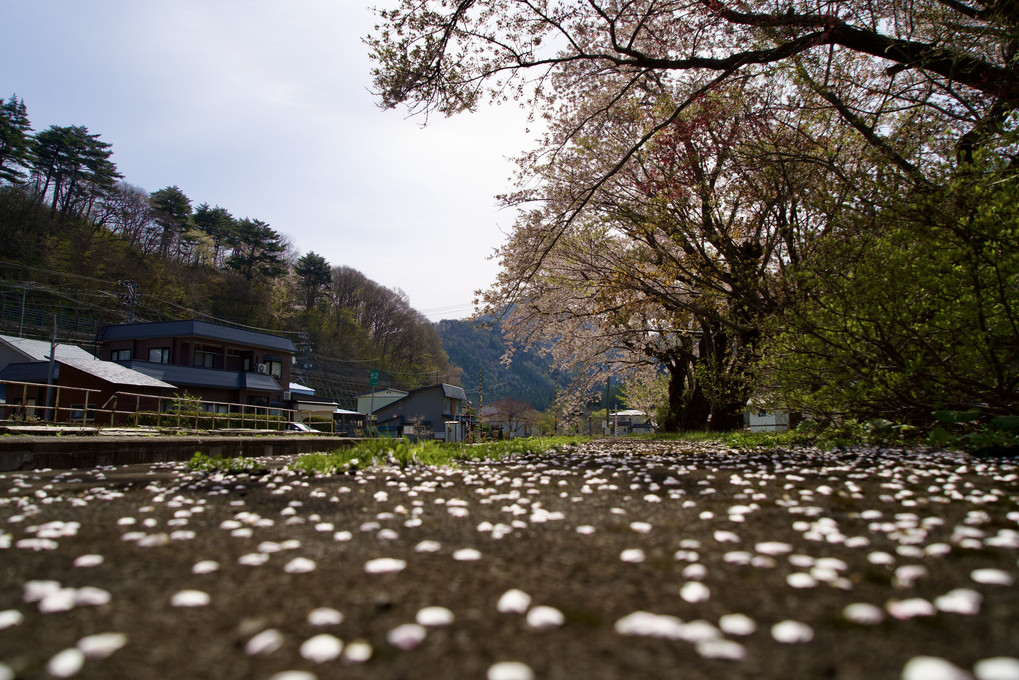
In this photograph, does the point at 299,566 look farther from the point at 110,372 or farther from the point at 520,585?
the point at 110,372

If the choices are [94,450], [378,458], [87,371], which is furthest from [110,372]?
[378,458]

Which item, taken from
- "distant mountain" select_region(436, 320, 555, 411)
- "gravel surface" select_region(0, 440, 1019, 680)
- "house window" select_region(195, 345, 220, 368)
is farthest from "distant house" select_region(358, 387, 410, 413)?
"gravel surface" select_region(0, 440, 1019, 680)

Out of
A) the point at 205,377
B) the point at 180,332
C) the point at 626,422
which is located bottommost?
the point at 626,422

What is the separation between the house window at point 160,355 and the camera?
127 feet

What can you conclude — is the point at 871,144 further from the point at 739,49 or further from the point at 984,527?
the point at 984,527

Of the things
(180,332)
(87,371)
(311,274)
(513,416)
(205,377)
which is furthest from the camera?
(513,416)

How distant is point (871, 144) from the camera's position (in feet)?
28.4

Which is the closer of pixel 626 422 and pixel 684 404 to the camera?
pixel 684 404

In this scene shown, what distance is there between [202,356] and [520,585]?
43.4 m

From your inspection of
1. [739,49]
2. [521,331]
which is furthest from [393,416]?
[739,49]

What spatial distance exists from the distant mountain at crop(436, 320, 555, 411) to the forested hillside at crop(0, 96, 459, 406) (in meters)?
35.8

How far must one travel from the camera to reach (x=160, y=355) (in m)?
38.8

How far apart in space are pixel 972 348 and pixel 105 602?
326 inches

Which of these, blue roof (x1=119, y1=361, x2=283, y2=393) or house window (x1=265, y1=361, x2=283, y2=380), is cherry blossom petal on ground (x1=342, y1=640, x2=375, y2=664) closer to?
blue roof (x1=119, y1=361, x2=283, y2=393)
